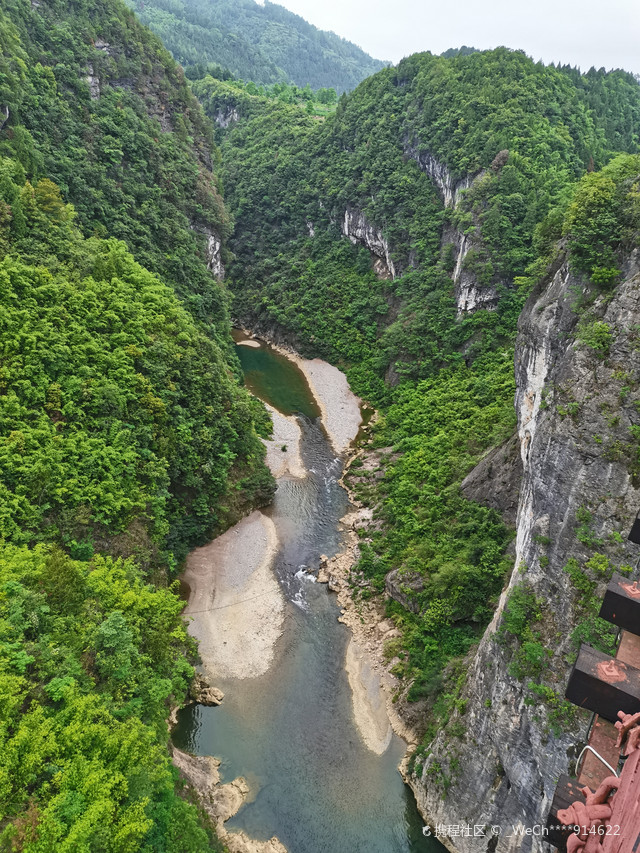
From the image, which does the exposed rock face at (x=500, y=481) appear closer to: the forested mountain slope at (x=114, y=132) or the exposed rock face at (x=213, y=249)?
the forested mountain slope at (x=114, y=132)

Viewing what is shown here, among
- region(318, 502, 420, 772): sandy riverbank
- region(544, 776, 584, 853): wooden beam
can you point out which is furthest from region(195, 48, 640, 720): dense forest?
region(544, 776, 584, 853): wooden beam

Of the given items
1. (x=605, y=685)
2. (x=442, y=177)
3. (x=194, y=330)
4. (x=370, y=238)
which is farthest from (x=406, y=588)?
(x=370, y=238)

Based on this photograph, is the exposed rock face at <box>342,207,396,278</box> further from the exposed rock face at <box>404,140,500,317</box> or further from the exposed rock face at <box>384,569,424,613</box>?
the exposed rock face at <box>384,569,424,613</box>

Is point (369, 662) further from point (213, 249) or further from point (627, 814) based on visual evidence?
point (213, 249)

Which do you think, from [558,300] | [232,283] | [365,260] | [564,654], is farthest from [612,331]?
[232,283]

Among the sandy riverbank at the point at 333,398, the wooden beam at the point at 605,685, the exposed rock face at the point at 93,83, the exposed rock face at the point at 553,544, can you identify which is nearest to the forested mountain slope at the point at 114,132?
the exposed rock face at the point at 93,83

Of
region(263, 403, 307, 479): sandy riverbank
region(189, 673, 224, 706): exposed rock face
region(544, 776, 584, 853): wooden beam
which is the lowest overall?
region(189, 673, 224, 706): exposed rock face
